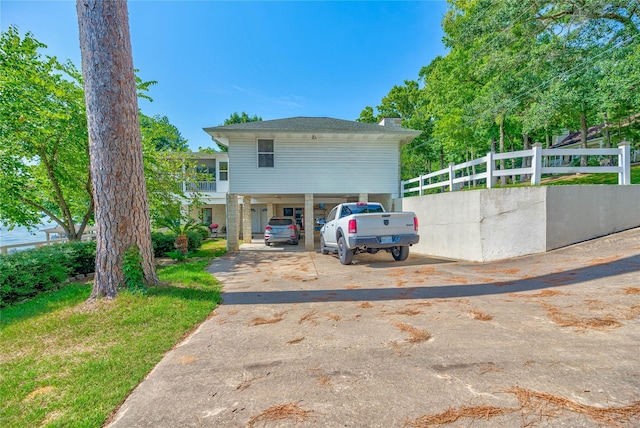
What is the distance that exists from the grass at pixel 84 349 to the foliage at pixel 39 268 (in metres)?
0.62

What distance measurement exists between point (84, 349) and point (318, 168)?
10.4 metres

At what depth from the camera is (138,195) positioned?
16.1ft

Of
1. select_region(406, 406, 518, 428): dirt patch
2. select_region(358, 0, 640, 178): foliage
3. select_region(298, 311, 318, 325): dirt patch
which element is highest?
A: select_region(358, 0, 640, 178): foliage

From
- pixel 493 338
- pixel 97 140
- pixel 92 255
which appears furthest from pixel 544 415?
pixel 92 255

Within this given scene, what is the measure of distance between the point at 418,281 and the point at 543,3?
47.7 ft

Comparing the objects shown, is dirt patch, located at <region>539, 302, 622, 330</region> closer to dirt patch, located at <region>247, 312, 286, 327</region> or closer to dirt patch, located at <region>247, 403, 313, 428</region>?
dirt patch, located at <region>247, 403, 313, 428</region>

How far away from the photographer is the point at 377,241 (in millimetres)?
7348

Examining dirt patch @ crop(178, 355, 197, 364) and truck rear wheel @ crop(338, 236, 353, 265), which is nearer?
dirt patch @ crop(178, 355, 197, 364)

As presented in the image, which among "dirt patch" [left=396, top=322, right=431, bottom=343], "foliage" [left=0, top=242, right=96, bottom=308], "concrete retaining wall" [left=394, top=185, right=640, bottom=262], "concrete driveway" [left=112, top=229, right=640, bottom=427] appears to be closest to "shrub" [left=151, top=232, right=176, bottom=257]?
"foliage" [left=0, top=242, right=96, bottom=308]

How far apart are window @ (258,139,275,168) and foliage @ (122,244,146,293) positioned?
315 inches

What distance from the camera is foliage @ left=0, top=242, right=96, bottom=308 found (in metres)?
5.55

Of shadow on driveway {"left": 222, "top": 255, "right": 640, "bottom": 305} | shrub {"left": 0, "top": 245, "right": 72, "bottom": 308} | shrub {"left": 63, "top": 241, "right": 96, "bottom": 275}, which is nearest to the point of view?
shadow on driveway {"left": 222, "top": 255, "right": 640, "bottom": 305}

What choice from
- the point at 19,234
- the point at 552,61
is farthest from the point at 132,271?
the point at 19,234

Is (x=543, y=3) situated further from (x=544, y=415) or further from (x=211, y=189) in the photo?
(x=211, y=189)
